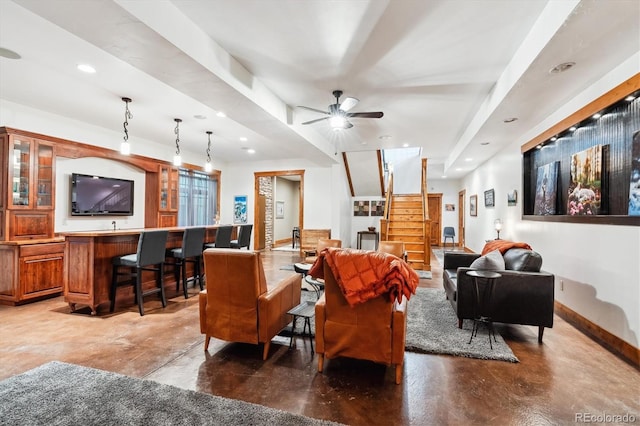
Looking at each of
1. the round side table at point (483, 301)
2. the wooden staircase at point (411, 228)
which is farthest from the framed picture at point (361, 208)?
the round side table at point (483, 301)

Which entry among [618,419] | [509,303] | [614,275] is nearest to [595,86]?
[614,275]

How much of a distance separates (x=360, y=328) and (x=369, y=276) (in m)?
0.43

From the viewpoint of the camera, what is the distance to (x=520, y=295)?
2.95 m

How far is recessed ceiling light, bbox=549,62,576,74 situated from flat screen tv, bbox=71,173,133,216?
22.3 feet

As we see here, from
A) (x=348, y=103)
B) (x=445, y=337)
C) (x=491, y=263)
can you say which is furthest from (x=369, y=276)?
(x=348, y=103)

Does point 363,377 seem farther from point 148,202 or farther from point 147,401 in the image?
point 148,202

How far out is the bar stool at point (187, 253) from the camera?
4375 mm

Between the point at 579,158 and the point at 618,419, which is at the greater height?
the point at 579,158

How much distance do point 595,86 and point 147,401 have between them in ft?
16.0

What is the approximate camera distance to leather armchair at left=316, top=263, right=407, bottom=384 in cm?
222

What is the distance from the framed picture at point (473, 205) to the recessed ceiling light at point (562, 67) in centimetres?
590

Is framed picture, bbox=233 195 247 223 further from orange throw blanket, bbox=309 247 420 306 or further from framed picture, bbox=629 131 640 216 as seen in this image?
framed picture, bbox=629 131 640 216

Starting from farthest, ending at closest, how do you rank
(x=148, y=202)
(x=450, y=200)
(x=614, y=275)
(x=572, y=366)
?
(x=450, y=200) → (x=148, y=202) → (x=614, y=275) → (x=572, y=366)

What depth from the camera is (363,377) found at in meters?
2.33
